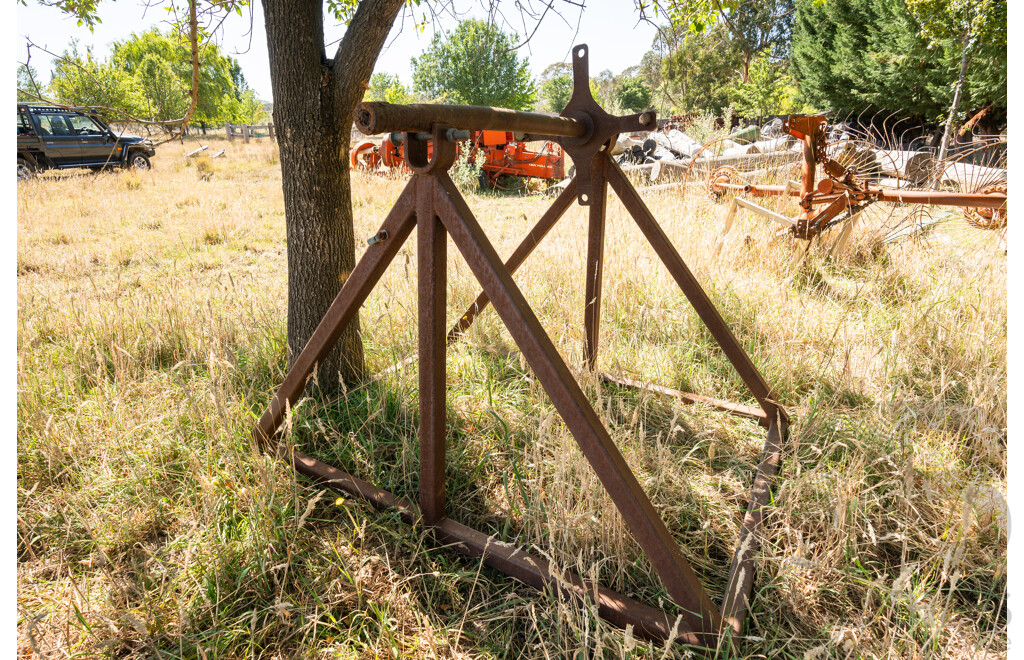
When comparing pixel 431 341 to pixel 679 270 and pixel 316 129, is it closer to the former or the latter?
pixel 679 270

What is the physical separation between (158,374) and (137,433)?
22.4 inches

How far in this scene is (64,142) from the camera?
12906 millimetres

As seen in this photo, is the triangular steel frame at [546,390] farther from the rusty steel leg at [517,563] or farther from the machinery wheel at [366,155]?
the machinery wheel at [366,155]

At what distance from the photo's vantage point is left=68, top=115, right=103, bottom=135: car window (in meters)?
13.1

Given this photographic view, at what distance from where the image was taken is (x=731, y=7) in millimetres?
2869

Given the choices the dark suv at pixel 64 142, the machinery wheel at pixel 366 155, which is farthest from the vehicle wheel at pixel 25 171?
the machinery wheel at pixel 366 155

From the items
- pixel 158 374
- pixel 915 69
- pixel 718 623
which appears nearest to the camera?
pixel 718 623

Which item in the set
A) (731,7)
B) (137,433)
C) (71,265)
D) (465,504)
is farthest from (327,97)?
(71,265)

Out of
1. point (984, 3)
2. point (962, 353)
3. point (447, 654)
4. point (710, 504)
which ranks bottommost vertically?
point (447, 654)

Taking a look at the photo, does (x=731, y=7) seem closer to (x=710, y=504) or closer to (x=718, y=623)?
(x=710, y=504)

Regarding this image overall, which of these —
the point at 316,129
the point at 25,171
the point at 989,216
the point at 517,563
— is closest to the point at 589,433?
the point at 517,563

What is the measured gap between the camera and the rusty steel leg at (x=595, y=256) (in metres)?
2.18

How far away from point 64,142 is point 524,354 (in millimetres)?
16672

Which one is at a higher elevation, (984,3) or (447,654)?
(984,3)
